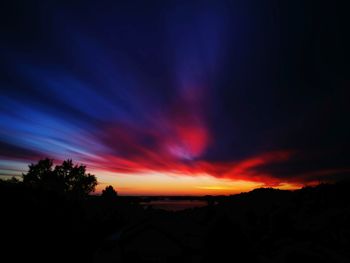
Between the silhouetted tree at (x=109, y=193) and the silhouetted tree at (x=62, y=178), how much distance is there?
76.4 feet

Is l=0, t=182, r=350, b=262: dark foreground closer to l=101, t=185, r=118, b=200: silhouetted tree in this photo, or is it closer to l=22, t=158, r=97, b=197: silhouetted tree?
l=22, t=158, r=97, b=197: silhouetted tree

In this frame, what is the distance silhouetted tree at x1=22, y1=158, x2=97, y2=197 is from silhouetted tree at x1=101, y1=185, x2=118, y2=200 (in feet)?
76.4

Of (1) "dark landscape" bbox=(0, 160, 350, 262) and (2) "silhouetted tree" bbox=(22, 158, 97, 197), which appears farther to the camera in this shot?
(2) "silhouetted tree" bbox=(22, 158, 97, 197)

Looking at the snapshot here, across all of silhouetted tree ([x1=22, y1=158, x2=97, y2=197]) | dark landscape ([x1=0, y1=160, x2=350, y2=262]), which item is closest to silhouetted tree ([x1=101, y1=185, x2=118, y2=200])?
silhouetted tree ([x1=22, y1=158, x2=97, y2=197])

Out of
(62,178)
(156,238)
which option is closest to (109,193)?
(62,178)

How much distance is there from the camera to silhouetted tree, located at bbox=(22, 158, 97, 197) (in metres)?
86.4

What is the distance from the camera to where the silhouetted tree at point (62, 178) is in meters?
86.4

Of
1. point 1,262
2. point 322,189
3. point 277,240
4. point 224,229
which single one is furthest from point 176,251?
point 322,189

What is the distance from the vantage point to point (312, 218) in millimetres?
50312

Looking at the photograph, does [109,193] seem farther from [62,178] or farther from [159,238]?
[159,238]

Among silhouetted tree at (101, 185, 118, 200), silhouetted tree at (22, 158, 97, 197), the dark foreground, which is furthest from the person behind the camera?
Result: silhouetted tree at (101, 185, 118, 200)

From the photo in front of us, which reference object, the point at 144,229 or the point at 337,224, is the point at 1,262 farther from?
the point at 337,224

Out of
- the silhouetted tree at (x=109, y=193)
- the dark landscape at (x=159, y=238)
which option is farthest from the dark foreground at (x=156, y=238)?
the silhouetted tree at (x=109, y=193)

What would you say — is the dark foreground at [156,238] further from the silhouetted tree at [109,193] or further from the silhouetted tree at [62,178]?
Answer: the silhouetted tree at [109,193]
